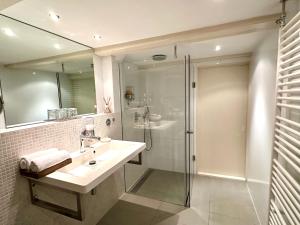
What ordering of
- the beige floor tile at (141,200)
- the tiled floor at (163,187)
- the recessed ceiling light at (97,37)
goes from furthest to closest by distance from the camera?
1. the tiled floor at (163,187)
2. the beige floor tile at (141,200)
3. the recessed ceiling light at (97,37)

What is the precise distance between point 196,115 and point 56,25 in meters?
2.59

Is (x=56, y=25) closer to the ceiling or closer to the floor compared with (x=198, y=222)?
closer to the ceiling

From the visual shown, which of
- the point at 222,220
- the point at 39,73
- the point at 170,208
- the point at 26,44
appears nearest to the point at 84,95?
the point at 39,73

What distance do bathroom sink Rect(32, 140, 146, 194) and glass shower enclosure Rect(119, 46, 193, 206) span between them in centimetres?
68

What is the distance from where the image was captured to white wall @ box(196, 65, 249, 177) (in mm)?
2865

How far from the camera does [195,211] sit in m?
2.18

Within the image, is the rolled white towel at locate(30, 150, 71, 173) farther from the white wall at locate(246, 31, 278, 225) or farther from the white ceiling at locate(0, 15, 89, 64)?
the white wall at locate(246, 31, 278, 225)

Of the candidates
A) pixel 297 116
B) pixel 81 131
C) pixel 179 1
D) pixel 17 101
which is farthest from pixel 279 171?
pixel 17 101

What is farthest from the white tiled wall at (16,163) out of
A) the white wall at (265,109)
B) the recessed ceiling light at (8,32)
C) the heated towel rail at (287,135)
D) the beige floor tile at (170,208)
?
the white wall at (265,109)

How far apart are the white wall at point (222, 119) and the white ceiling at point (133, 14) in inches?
61.4

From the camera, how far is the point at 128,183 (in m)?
2.71

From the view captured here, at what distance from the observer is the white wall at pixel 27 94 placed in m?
1.39

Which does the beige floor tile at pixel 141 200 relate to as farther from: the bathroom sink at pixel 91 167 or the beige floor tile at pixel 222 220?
the bathroom sink at pixel 91 167

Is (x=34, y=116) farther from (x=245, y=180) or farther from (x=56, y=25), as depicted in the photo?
(x=245, y=180)
